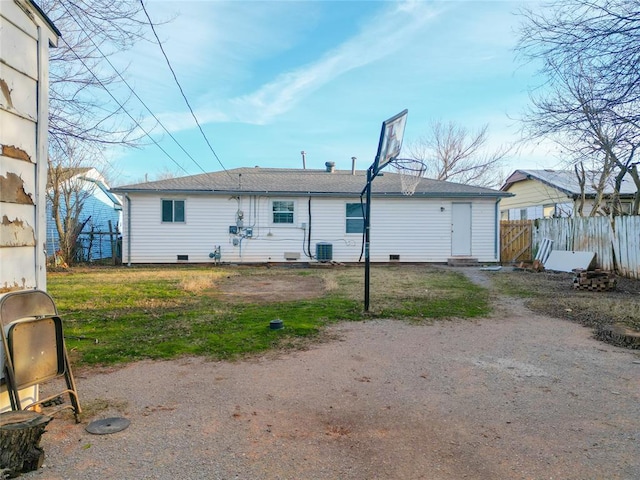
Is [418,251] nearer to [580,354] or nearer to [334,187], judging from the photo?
[334,187]

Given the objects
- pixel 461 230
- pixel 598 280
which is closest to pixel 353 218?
pixel 461 230

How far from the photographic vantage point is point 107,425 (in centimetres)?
288

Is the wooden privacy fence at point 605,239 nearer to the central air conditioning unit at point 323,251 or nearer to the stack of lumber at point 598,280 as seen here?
the stack of lumber at point 598,280

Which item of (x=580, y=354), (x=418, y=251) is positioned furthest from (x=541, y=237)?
(x=580, y=354)

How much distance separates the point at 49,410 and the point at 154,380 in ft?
2.84

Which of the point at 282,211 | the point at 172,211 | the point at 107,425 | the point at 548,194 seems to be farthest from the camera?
the point at 548,194

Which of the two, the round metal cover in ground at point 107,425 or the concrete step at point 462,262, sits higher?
the concrete step at point 462,262

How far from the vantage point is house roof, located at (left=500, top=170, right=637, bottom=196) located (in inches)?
726

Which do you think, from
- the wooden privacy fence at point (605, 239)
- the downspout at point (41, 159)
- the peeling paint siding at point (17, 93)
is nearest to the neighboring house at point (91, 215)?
the downspout at point (41, 159)

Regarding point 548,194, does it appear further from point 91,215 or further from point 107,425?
point 91,215

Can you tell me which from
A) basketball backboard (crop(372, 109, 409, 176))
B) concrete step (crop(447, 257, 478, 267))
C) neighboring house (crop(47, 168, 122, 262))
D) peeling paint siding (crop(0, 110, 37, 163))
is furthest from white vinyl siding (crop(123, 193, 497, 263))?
peeling paint siding (crop(0, 110, 37, 163))

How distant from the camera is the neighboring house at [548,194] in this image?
61.4 ft

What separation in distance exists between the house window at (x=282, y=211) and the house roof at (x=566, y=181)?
11.9m

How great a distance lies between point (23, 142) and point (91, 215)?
19.4 m
